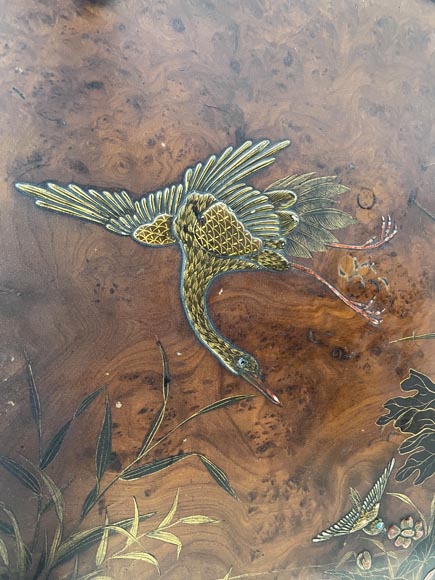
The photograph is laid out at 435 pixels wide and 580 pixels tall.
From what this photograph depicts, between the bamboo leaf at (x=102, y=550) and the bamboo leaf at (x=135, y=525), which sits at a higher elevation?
the bamboo leaf at (x=135, y=525)

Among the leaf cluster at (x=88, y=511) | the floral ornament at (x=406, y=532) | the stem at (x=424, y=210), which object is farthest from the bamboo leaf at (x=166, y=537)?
the stem at (x=424, y=210)

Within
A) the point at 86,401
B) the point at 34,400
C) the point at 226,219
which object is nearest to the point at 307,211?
the point at 226,219

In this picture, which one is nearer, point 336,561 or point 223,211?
point 223,211

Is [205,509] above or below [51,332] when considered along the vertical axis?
below

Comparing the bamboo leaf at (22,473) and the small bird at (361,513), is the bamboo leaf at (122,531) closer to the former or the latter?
the bamboo leaf at (22,473)

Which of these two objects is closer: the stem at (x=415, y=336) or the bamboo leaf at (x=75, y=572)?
the bamboo leaf at (x=75, y=572)

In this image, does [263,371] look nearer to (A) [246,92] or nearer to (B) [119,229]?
(B) [119,229]

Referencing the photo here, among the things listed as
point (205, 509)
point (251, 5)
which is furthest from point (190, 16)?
point (205, 509)
